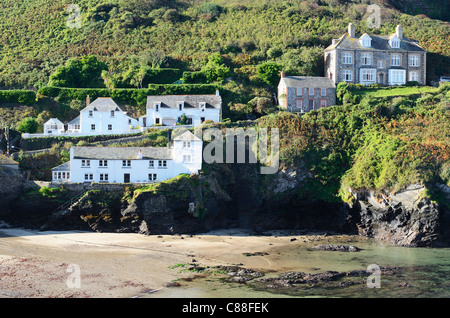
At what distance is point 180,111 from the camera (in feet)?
184

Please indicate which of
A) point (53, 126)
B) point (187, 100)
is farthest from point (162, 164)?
point (53, 126)

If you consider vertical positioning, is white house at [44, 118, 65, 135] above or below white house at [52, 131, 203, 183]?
above

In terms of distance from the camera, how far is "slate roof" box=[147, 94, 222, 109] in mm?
56281

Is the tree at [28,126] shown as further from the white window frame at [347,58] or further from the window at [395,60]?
the window at [395,60]

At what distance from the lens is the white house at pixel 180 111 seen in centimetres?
5581

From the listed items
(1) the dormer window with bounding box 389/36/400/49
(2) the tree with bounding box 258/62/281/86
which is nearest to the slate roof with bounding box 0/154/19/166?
(2) the tree with bounding box 258/62/281/86

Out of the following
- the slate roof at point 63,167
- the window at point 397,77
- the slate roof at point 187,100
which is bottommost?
the slate roof at point 63,167

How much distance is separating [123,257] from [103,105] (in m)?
21.4

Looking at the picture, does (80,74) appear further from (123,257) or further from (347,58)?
(123,257)

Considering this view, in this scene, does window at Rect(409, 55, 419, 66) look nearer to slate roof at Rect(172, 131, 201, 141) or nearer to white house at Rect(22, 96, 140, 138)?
slate roof at Rect(172, 131, 201, 141)

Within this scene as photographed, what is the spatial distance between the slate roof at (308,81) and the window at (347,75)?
1952 mm

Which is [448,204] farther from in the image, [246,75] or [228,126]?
[246,75]

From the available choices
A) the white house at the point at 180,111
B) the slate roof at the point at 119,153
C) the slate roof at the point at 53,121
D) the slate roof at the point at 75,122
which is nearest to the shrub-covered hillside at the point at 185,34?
the white house at the point at 180,111

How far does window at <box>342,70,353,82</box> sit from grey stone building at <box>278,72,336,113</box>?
2.53m
